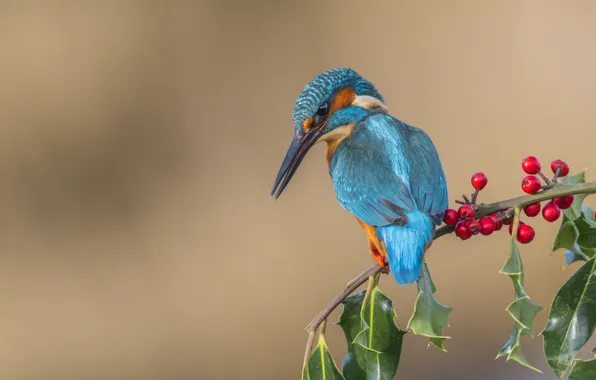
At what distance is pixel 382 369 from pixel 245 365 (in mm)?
2995

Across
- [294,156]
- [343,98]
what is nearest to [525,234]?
[294,156]

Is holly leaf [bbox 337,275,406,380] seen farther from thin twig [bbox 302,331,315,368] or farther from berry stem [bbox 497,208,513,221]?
berry stem [bbox 497,208,513,221]

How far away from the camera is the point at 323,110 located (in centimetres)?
180

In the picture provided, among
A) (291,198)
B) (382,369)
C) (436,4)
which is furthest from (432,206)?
(436,4)

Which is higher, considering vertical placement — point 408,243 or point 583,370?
point 408,243

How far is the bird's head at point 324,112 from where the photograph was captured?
1.74m

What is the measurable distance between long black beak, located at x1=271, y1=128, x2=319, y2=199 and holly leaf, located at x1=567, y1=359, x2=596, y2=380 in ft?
2.40

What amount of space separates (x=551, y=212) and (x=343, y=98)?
0.65 meters

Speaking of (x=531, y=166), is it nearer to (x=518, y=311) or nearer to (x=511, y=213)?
(x=511, y=213)

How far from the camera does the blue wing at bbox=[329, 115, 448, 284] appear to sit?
1.48m

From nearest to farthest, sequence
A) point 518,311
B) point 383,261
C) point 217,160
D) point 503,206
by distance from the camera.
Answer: point 518,311, point 503,206, point 383,261, point 217,160

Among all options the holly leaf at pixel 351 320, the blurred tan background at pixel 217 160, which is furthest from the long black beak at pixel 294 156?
the blurred tan background at pixel 217 160

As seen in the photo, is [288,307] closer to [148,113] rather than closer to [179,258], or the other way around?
[179,258]

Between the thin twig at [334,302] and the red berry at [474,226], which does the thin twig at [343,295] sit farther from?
the red berry at [474,226]
